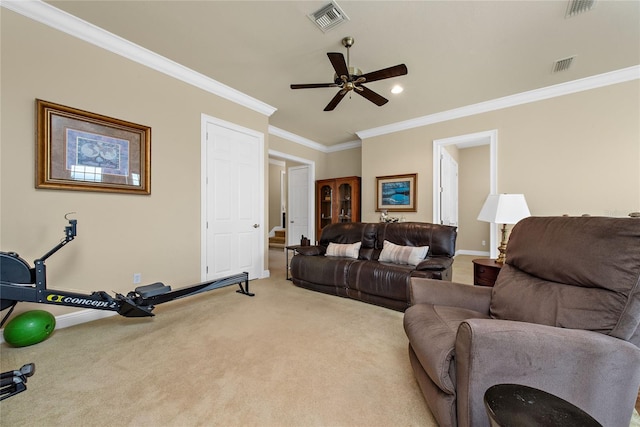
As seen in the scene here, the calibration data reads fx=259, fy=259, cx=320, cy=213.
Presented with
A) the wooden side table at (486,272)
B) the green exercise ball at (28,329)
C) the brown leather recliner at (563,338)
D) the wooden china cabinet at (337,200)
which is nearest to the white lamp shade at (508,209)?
the wooden side table at (486,272)

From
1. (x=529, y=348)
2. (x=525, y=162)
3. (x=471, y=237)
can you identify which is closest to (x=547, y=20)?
(x=525, y=162)

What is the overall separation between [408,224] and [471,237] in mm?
4057

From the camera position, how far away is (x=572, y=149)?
3424mm

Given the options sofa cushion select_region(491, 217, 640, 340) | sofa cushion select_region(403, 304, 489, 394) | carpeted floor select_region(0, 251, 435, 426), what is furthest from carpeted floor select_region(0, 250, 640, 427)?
sofa cushion select_region(491, 217, 640, 340)

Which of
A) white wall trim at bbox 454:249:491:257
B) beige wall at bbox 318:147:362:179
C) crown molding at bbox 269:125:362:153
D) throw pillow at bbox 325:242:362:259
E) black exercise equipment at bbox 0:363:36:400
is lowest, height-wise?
white wall trim at bbox 454:249:491:257

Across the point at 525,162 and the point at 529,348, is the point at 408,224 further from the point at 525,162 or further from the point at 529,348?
the point at 529,348

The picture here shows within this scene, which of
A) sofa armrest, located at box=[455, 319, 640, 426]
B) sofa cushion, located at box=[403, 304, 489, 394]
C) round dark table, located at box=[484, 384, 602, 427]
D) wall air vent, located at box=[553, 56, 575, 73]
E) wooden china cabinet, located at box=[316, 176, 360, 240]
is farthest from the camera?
wooden china cabinet, located at box=[316, 176, 360, 240]

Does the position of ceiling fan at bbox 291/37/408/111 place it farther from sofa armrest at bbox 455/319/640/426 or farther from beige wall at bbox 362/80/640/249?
beige wall at bbox 362/80/640/249

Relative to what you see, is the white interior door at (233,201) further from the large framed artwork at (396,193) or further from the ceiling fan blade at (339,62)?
the large framed artwork at (396,193)

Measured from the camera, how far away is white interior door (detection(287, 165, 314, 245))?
6.25 m

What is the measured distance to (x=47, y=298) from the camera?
192 cm

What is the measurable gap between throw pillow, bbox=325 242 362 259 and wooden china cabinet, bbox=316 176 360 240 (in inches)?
77.6

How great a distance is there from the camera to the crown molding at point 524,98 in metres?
3.13

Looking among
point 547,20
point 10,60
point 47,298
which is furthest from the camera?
point 547,20
